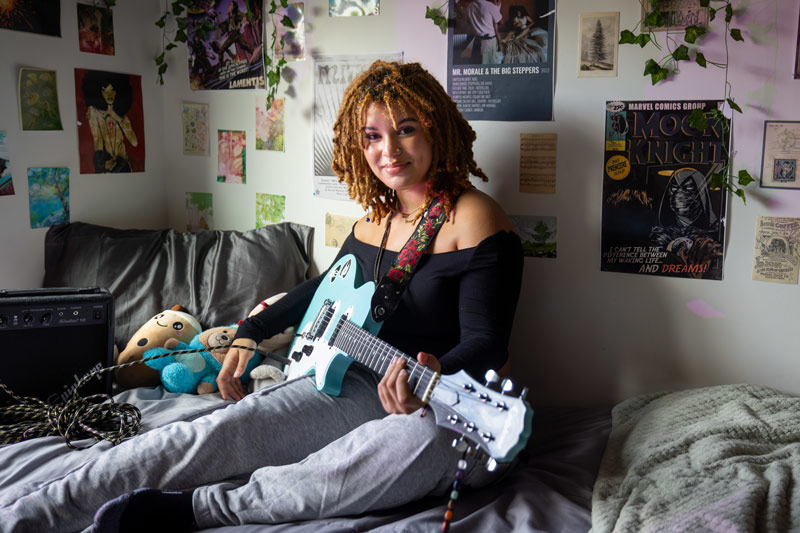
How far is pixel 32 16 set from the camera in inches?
76.9

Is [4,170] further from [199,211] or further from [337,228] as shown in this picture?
[337,228]

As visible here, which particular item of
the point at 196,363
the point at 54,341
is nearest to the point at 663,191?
the point at 196,363

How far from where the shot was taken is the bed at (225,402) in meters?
1.23

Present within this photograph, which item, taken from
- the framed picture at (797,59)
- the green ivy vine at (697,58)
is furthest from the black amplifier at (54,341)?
the framed picture at (797,59)

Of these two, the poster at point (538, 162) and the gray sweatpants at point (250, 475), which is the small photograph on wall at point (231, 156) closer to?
the poster at point (538, 162)

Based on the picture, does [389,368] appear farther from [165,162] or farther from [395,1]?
[165,162]

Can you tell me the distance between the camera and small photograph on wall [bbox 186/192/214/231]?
230 centimetres

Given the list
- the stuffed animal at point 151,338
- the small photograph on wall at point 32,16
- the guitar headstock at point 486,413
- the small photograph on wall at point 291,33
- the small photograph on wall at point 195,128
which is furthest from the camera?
the small photograph on wall at point 195,128

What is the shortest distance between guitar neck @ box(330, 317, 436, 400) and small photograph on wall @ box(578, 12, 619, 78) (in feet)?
2.59

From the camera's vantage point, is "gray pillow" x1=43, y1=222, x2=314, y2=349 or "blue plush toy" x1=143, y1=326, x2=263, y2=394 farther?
"gray pillow" x1=43, y1=222, x2=314, y2=349

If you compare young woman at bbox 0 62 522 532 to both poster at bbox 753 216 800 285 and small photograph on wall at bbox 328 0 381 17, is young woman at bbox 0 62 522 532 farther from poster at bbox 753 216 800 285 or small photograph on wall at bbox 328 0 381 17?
poster at bbox 753 216 800 285

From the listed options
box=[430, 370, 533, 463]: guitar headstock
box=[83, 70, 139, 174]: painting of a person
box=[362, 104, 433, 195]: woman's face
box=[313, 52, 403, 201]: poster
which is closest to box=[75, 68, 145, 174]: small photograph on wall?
box=[83, 70, 139, 174]: painting of a person

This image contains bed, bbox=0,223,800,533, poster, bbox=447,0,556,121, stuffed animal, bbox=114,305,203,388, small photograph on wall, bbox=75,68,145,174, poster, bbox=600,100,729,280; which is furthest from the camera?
small photograph on wall, bbox=75,68,145,174

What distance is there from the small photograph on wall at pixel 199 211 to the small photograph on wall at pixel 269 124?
285mm
